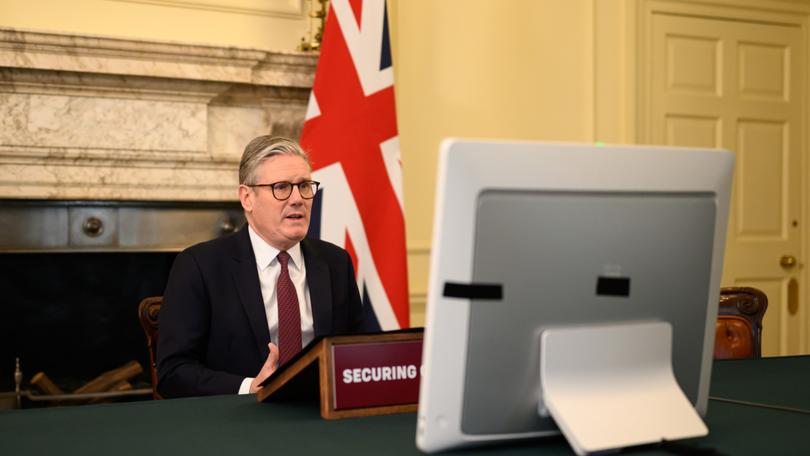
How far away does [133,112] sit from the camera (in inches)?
143

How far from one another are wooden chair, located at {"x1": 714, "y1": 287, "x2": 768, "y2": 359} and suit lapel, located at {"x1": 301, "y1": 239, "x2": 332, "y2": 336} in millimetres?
1004

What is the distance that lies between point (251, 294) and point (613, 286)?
1.23 metres

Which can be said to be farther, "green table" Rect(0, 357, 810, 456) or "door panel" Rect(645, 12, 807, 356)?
"door panel" Rect(645, 12, 807, 356)

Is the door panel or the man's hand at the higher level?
the door panel

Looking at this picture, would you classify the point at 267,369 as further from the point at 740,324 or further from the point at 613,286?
the point at 740,324

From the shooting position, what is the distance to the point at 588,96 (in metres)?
4.64

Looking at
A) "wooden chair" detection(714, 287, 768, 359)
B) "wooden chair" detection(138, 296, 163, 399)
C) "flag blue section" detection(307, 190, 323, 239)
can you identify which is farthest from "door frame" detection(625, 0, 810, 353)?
"wooden chair" detection(138, 296, 163, 399)

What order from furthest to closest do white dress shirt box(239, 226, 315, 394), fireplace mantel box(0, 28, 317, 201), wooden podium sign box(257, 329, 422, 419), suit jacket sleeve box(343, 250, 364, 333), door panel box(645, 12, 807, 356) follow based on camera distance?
door panel box(645, 12, 807, 356)
fireplace mantel box(0, 28, 317, 201)
suit jacket sleeve box(343, 250, 364, 333)
white dress shirt box(239, 226, 315, 394)
wooden podium sign box(257, 329, 422, 419)

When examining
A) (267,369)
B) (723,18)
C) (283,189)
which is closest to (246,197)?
(283,189)

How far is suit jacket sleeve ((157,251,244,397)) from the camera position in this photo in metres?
1.97

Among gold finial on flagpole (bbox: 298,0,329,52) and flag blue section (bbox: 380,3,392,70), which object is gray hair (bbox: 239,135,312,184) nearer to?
flag blue section (bbox: 380,3,392,70)

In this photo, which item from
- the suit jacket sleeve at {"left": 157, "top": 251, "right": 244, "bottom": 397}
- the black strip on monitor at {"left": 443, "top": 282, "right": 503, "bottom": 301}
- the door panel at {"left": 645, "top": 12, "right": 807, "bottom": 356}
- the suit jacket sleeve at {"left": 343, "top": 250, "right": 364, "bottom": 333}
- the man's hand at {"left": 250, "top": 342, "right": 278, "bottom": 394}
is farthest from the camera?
the door panel at {"left": 645, "top": 12, "right": 807, "bottom": 356}

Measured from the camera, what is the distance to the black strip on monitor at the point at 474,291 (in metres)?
1.06

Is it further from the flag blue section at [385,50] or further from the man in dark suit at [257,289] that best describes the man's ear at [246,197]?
the flag blue section at [385,50]
